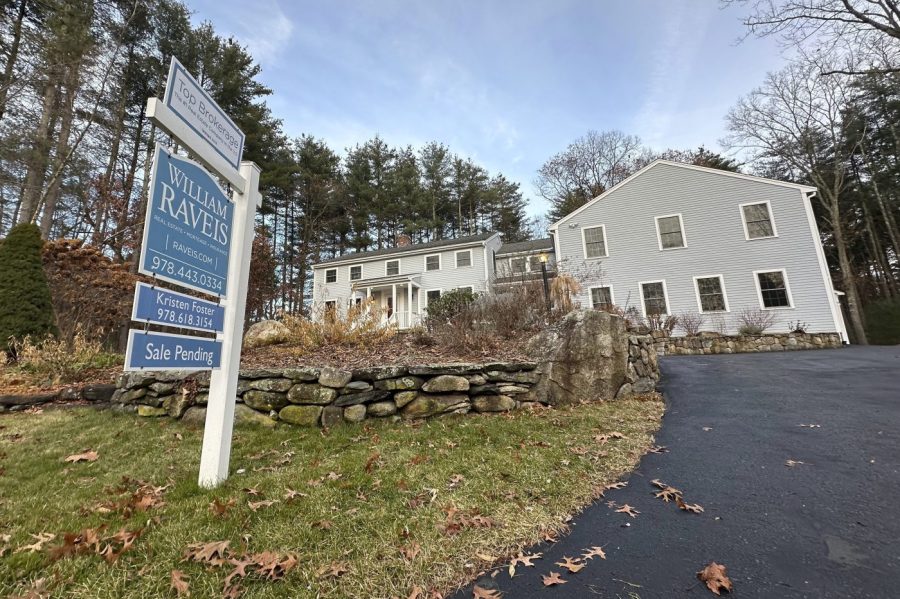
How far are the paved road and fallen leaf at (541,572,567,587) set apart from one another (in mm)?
29

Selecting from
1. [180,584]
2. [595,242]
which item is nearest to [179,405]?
[180,584]

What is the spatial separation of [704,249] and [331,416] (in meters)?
15.2

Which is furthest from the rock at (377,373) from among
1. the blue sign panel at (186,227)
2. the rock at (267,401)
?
the blue sign panel at (186,227)

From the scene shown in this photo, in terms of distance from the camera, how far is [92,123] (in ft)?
38.9

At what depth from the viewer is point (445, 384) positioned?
451 cm

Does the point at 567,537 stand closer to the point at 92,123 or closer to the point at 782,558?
the point at 782,558

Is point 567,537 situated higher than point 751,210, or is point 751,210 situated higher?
point 751,210

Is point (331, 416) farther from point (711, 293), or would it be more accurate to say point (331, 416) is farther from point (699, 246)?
point (699, 246)

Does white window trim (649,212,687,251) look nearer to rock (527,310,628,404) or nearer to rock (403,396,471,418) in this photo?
rock (527,310,628,404)

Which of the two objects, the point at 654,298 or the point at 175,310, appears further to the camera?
the point at 654,298

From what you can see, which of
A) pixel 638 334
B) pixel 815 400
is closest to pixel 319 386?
pixel 638 334

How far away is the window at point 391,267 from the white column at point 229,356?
16558 millimetres

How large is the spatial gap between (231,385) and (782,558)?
367cm

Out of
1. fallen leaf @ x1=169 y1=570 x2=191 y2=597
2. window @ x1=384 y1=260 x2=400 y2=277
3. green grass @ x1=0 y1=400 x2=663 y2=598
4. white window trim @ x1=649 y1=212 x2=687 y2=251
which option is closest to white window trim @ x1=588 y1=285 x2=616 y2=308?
white window trim @ x1=649 y1=212 x2=687 y2=251
